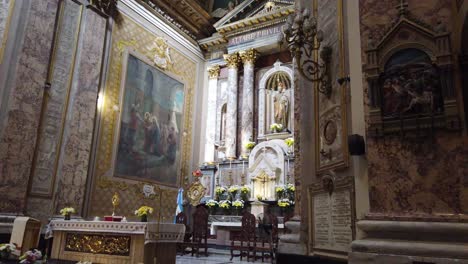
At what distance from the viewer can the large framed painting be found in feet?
38.2

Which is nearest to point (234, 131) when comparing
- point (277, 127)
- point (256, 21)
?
point (277, 127)

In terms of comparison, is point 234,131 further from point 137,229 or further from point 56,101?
point 137,229

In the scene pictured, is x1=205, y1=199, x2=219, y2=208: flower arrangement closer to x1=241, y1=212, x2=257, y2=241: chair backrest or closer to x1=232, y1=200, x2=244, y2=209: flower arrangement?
x1=232, y1=200, x2=244, y2=209: flower arrangement

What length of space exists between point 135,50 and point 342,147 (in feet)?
32.7

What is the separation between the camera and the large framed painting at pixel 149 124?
38.2 feet

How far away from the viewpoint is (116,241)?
5.82 metres

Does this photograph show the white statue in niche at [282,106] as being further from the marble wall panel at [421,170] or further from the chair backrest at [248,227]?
the marble wall panel at [421,170]

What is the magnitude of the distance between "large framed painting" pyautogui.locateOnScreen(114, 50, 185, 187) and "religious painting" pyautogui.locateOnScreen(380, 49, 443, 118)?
9395 mm

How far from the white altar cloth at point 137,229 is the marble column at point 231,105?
7.67 metres

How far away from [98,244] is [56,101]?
14.9 ft

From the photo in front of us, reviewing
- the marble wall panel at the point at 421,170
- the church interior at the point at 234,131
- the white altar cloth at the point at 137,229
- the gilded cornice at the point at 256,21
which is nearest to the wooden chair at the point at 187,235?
the church interior at the point at 234,131

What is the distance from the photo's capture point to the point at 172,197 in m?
13.2

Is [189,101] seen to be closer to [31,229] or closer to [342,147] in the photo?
[31,229]

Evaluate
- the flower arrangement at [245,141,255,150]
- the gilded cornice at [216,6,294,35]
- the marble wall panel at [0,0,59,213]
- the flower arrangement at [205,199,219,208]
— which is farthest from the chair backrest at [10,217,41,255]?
the gilded cornice at [216,6,294,35]
